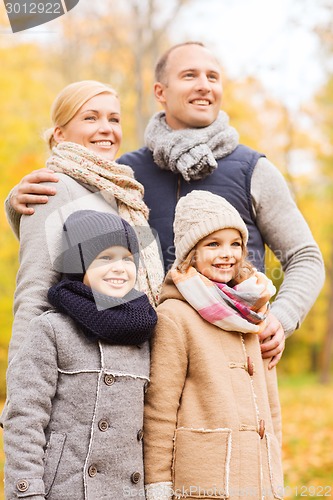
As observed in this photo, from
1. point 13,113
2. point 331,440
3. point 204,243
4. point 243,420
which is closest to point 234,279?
point 204,243

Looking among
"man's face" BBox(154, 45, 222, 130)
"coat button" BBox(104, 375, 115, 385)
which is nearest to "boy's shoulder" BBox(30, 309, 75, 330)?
"coat button" BBox(104, 375, 115, 385)

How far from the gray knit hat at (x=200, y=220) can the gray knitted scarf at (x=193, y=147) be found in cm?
42

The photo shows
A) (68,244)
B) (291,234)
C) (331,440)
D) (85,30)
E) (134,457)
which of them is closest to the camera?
(134,457)

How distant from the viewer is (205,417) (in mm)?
2527

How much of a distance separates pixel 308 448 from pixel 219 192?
Answer: 592 cm

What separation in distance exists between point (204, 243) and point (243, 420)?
0.75m

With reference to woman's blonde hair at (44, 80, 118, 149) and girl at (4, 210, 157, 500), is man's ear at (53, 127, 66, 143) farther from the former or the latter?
girl at (4, 210, 157, 500)

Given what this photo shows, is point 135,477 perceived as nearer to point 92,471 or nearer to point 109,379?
point 92,471

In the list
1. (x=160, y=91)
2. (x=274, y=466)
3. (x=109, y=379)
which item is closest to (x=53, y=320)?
(x=109, y=379)

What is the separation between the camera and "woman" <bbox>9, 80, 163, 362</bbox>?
2.67m

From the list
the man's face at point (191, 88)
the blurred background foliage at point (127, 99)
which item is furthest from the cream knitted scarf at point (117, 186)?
the blurred background foliage at point (127, 99)

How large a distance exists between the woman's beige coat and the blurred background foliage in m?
6.18

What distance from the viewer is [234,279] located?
2789 millimetres

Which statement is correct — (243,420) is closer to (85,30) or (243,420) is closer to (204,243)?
(204,243)
